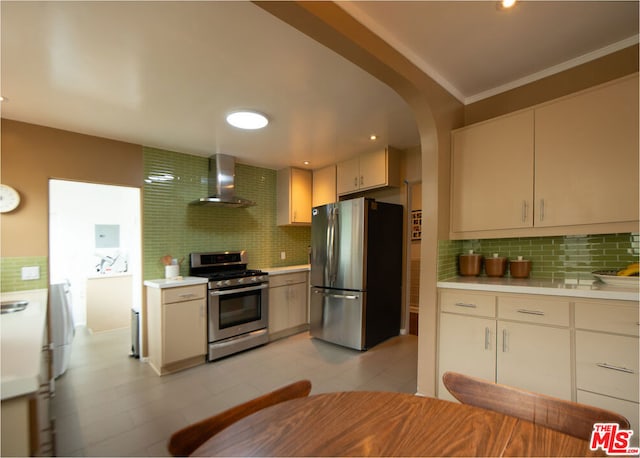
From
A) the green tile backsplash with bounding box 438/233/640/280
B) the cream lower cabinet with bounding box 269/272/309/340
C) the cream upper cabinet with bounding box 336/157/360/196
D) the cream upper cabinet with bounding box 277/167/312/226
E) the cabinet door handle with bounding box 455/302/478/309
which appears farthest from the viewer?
the cream upper cabinet with bounding box 277/167/312/226

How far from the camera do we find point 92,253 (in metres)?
4.27

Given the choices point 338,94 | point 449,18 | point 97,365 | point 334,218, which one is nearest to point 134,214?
point 97,365

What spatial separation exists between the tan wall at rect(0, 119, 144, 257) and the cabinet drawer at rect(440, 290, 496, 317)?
10.9 feet

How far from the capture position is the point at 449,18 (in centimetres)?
148

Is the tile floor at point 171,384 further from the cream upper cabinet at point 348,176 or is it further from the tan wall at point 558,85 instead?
the tan wall at point 558,85

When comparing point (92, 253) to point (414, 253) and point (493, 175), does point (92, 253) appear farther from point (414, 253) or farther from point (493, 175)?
point (493, 175)

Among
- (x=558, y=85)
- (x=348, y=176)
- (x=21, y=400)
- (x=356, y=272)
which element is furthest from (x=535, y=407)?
(x=348, y=176)

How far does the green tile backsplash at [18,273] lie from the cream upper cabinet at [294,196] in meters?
2.64

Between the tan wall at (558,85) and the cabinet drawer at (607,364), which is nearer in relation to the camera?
the cabinet drawer at (607,364)

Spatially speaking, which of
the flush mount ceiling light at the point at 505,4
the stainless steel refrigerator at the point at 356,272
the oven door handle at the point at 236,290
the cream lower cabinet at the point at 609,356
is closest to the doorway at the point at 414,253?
the stainless steel refrigerator at the point at 356,272

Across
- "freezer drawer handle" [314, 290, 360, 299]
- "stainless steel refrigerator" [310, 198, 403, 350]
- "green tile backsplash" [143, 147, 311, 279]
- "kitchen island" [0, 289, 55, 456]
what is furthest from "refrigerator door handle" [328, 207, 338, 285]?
"kitchen island" [0, 289, 55, 456]

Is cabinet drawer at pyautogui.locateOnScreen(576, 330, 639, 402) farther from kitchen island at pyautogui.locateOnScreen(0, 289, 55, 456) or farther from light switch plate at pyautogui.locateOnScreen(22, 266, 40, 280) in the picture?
light switch plate at pyautogui.locateOnScreen(22, 266, 40, 280)

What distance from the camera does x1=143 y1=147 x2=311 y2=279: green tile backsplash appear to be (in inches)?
126

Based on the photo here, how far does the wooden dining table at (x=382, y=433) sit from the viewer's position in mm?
668
